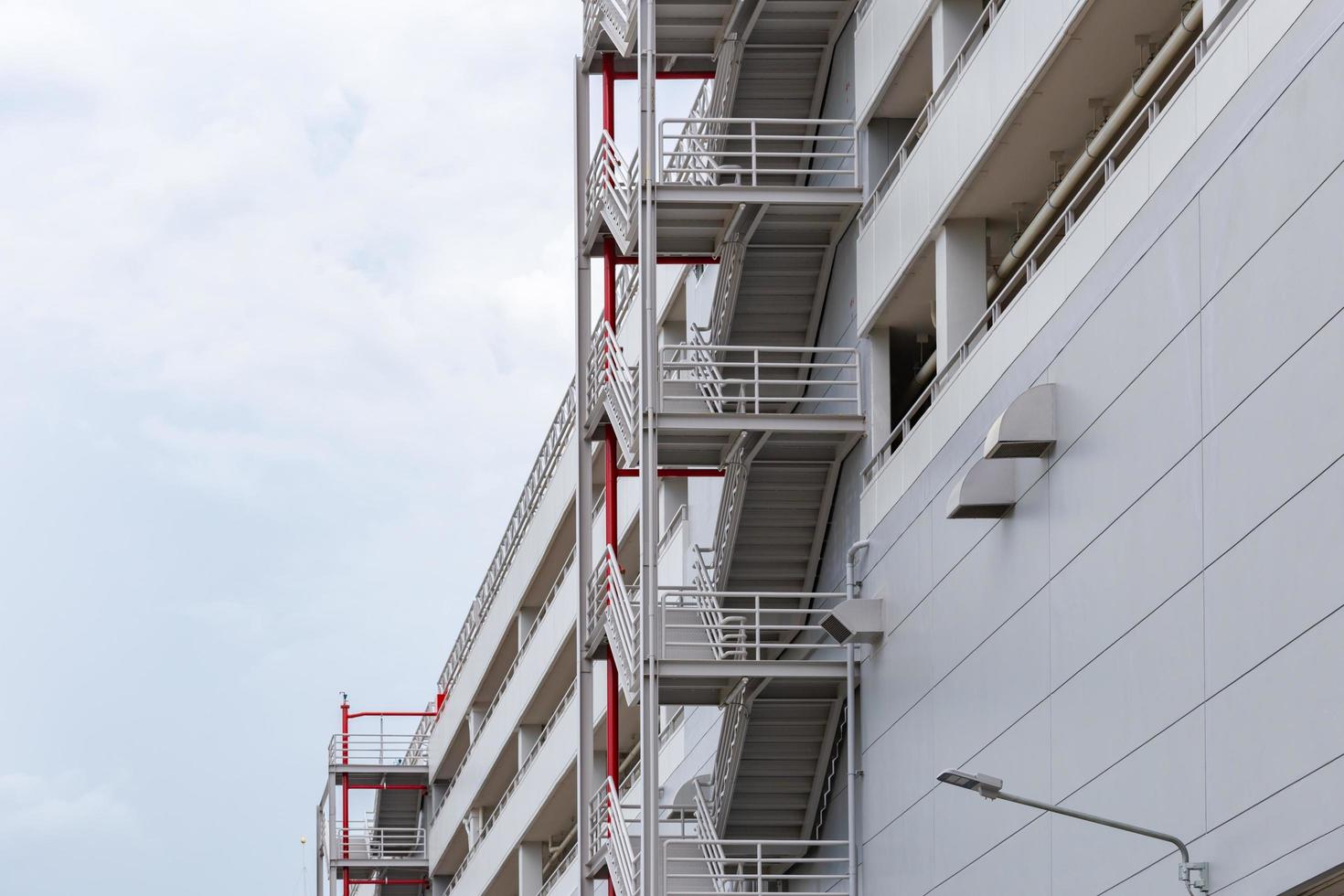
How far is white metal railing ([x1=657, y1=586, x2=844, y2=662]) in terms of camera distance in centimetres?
2597

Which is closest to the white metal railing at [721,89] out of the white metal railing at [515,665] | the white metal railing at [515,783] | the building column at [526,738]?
the white metal railing at [515,783]

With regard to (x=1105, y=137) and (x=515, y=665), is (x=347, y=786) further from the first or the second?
(x=1105, y=137)

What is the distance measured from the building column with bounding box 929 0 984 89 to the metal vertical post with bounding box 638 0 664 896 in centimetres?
423

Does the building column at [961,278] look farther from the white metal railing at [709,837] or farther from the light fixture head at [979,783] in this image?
the light fixture head at [979,783]

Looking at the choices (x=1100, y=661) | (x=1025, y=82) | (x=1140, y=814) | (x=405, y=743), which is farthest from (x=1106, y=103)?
(x=405, y=743)

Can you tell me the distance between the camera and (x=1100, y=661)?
1791 cm

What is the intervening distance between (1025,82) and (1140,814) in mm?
7797

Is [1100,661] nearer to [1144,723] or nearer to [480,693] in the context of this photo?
[1144,723]

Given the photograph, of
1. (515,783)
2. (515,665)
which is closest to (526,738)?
(515,783)

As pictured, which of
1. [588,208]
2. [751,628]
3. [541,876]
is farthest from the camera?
[541,876]

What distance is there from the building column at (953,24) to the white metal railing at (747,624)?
6.39 metres

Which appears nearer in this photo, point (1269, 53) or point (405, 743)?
point (1269, 53)

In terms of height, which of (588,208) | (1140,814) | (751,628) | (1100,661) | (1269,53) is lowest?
(1140,814)

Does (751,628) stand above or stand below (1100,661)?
above
